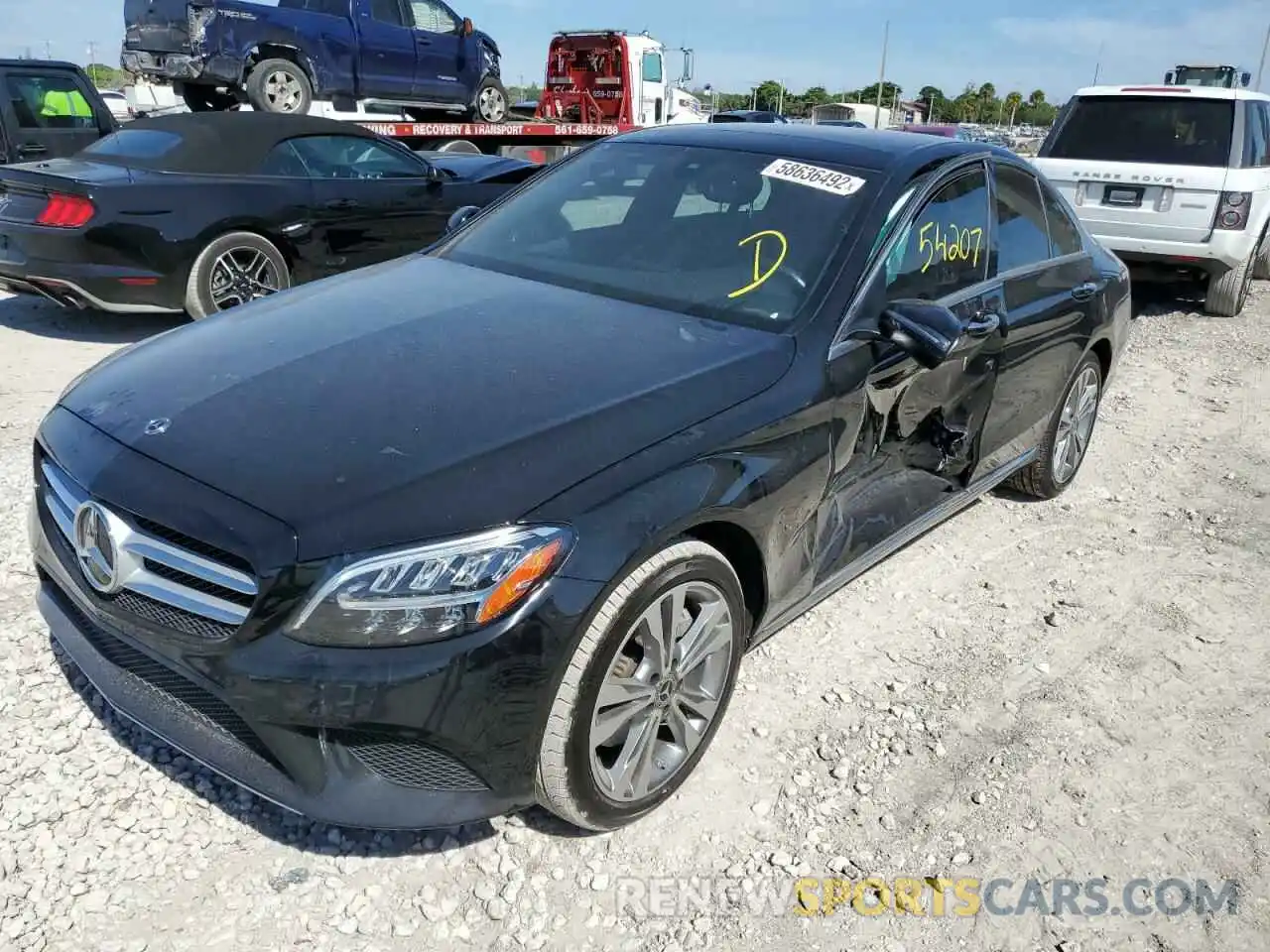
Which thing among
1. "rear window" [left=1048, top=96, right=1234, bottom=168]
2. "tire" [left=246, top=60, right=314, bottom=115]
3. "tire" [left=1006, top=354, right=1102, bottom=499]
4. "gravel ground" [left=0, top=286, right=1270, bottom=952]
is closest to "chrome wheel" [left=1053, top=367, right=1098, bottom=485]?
"tire" [left=1006, top=354, right=1102, bottom=499]

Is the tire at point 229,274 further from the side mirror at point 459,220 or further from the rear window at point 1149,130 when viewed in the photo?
the rear window at point 1149,130

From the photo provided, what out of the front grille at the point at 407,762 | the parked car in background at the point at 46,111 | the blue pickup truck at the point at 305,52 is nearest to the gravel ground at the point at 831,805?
the front grille at the point at 407,762

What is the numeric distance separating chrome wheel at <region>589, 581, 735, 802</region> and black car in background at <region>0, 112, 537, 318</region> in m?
5.05

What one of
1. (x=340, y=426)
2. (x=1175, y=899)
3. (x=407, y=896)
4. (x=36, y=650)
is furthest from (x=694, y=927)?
(x=36, y=650)

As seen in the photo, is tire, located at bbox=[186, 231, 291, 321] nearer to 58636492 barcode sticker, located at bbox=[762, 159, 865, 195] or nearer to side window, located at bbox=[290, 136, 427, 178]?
side window, located at bbox=[290, 136, 427, 178]

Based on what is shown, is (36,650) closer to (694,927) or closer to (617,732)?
(617,732)

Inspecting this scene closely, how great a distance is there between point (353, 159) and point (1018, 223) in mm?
5194

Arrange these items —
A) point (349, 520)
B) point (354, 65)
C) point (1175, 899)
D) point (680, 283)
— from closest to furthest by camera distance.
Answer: point (349, 520) → point (1175, 899) → point (680, 283) → point (354, 65)

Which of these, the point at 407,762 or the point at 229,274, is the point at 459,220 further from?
the point at 229,274

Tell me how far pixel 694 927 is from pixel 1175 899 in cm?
122

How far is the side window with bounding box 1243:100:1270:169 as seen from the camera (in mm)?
8195

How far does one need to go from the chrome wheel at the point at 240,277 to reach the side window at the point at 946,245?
4.75 meters

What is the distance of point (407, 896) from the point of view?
90.7 inches

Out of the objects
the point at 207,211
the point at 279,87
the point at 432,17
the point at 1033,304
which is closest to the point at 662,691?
the point at 1033,304
